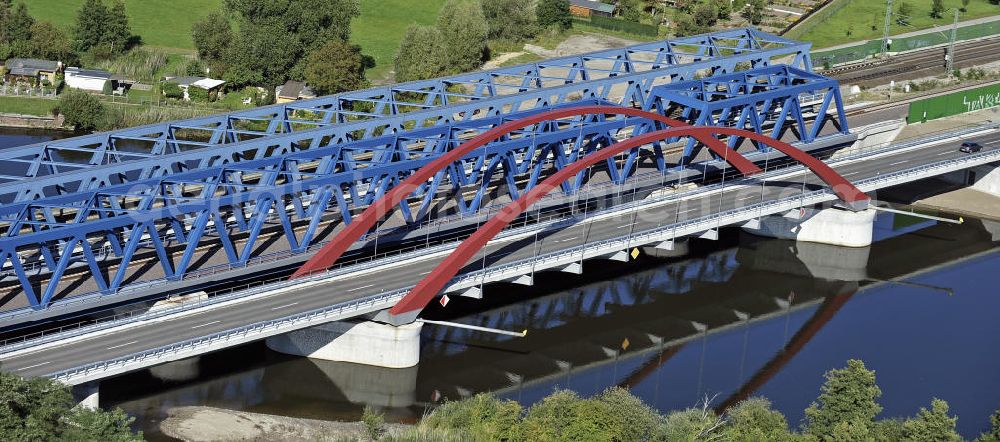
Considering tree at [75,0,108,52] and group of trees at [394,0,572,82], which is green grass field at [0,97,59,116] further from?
group of trees at [394,0,572,82]

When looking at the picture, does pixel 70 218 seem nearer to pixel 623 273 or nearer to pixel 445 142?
pixel 445 142

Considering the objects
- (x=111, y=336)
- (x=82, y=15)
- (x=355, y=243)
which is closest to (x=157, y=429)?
(x=111, y=336)

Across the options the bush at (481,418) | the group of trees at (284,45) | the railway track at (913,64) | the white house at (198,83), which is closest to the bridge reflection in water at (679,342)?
the bush at (481,418)

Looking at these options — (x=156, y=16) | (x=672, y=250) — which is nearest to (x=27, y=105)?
(x=156, y=16)

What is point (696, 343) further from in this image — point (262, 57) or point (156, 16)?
point (156, 16)

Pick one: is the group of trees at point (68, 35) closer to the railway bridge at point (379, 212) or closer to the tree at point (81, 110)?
the tree at point (81, 110)

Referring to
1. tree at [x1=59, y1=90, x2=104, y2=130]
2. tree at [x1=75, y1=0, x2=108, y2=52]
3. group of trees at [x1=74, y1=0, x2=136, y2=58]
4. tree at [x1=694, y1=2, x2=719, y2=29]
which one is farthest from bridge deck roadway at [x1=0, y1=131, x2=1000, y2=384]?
tree at [x1=75, y1=0, x2=108, y2=52]
